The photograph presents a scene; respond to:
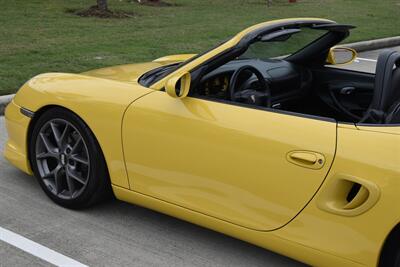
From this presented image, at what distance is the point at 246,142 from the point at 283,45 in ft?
3.54

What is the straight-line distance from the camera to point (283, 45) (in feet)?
12.2

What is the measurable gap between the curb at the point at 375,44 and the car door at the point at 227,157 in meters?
8.23

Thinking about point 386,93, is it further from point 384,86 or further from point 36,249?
point 36,249

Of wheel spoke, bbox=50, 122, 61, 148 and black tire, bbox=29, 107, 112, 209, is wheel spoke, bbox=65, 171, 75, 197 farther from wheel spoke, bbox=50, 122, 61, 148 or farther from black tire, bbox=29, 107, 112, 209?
wheel spoke, bbox=50, 122, 61, 148

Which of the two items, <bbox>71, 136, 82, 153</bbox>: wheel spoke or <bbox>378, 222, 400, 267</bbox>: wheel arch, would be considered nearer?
<bbox>378, 222, 400, 267</bbox>: wheel arch

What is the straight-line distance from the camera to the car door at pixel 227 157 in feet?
9.07

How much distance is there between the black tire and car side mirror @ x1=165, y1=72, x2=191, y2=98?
26.9 inches

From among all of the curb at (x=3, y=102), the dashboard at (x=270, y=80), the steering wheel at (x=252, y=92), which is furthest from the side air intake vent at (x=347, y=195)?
the curb at (x=3, y=102)

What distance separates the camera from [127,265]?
3.17 metres

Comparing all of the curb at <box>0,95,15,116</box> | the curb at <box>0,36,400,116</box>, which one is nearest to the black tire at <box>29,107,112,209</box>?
the curb at <box>0,95,15,116</box>

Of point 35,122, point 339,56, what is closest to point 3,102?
point 35,122

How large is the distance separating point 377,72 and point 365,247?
955mm

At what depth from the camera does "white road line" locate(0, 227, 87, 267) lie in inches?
125

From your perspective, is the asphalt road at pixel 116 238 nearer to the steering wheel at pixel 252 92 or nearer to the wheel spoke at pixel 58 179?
the wheel spoke at pixel 58 179
